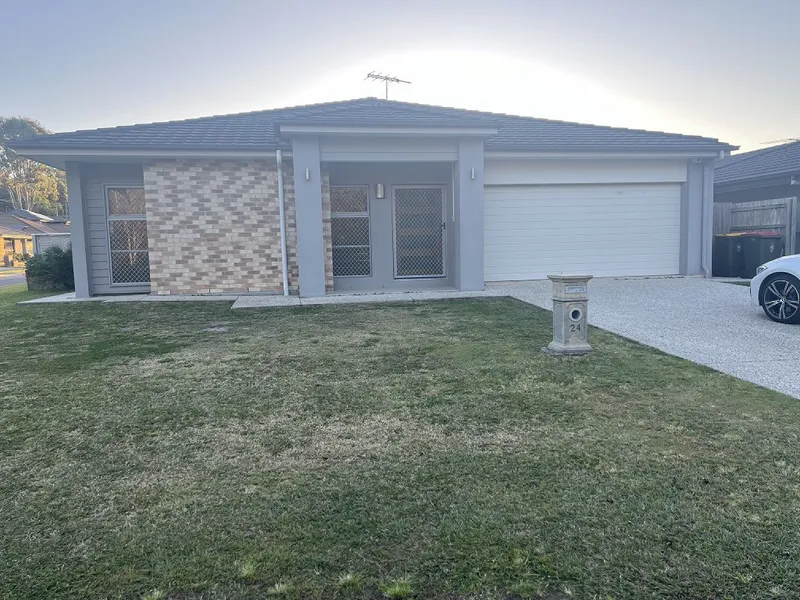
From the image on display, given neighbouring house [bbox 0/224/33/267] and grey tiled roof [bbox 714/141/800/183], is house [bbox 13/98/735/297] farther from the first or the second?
neighbouring house [bbox 0/224/33/267]

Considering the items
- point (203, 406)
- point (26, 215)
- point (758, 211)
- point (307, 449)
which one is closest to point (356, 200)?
point (203, 406)

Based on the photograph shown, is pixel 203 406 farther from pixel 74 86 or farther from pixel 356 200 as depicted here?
pixel 74 86

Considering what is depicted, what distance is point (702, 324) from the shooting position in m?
7.39

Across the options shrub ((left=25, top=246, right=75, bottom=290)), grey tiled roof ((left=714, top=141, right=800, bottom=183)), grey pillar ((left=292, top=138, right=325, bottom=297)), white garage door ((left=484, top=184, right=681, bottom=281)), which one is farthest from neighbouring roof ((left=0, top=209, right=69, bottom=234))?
grey tiled roof ((left=714, top=141, right=800, bottom=183))

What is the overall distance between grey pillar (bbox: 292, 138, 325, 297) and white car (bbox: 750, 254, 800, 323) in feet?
24.3

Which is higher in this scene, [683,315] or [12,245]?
[12,245]

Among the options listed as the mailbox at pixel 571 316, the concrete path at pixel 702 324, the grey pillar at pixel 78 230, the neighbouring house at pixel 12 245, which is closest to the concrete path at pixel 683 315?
the concrete path at pixel 702 324

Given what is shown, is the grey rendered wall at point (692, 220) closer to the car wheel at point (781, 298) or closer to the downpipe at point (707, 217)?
the downpipe at point (707, 217)

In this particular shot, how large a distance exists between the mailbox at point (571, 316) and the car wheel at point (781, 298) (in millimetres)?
3478

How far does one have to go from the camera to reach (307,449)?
3402 mm

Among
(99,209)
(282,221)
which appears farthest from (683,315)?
(99,209)

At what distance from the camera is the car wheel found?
7.23 meters

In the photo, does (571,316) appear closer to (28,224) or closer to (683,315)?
(683,315)

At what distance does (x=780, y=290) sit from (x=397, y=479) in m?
6.85
